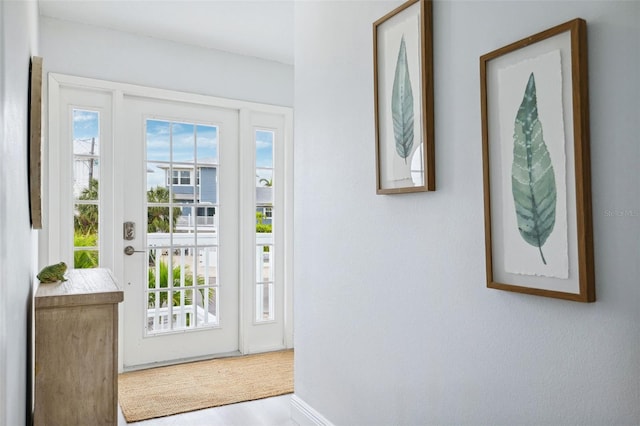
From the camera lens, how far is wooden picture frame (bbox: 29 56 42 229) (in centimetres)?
196

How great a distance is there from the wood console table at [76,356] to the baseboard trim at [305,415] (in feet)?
2.89

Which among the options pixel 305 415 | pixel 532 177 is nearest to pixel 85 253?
pixel 305 415

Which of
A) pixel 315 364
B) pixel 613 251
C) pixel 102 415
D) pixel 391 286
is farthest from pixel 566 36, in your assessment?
pixel 102 415

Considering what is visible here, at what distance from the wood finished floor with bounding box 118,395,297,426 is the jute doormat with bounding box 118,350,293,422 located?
50mm

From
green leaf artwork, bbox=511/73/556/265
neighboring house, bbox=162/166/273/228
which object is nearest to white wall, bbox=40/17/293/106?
neighboring house, bbox=162/166/273/228

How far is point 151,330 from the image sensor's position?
3.50 meters

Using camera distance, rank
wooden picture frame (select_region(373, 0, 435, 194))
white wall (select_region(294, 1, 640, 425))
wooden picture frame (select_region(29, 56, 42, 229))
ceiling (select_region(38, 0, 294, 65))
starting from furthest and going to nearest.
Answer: ceiling (select_region(38, 0, 294, 65)) → wooden picture frame (select_region(29, 56, 42, 229)) → wooden picture frame (select_region(373, 0, 435, 194)) → white wall (select_region(294, 1, 640, 425))

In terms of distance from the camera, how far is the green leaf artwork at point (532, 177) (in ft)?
3.92

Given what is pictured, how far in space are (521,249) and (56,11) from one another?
3082mm

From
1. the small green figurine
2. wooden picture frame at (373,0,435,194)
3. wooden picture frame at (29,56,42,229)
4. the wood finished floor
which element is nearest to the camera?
wooden picture frame at (373,0,435,194)

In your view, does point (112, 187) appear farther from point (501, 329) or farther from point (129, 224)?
point (501, 329)

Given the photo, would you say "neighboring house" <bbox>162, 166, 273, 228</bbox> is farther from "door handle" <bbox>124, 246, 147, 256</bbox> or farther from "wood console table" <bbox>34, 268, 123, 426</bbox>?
"wood console table" <bbox>34, 268, 123, 426</bbox>

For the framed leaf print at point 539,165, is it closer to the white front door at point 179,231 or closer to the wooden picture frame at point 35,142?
the wooden picture frame at point 35,142

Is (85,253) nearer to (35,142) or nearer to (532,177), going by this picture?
(35,142)
